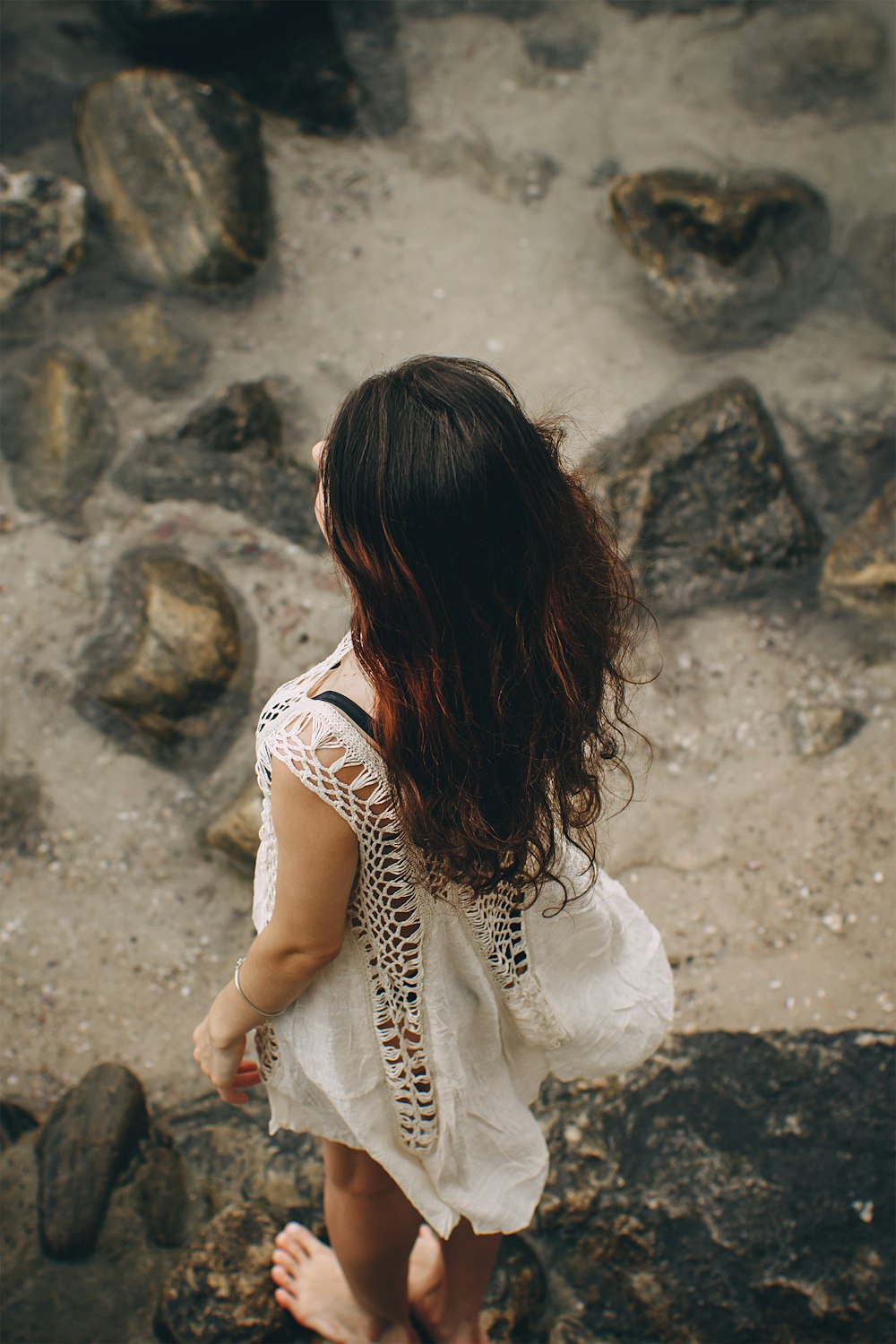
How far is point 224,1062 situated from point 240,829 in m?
1.14

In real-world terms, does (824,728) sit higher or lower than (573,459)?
lower

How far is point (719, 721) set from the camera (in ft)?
9.10

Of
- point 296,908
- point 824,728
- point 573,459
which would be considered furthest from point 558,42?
point 296,908

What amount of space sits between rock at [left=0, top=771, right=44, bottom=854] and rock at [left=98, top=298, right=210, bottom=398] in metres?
1.23

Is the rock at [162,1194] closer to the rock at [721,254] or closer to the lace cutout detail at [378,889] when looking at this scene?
the lace cutout detail at [378,889]

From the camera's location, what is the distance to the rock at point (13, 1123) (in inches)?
92.4

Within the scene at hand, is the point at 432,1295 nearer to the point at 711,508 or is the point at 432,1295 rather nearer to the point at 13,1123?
the point at 13,1123

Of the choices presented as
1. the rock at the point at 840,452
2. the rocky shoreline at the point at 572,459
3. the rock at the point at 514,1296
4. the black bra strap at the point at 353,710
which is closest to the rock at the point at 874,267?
the rocky shoreline at the point at 572,459

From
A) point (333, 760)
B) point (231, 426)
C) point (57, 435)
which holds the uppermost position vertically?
point (57, 435)

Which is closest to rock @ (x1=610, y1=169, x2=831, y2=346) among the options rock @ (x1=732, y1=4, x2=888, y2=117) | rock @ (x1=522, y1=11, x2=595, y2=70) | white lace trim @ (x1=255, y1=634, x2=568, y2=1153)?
rock @ (x1=732, y1=4, x2=888, y2=117)

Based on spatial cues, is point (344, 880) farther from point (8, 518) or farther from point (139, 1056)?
point (8, 518)

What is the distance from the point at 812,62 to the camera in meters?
3.34

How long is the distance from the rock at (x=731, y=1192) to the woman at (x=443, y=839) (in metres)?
0.53

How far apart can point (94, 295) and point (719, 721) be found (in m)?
2.33
